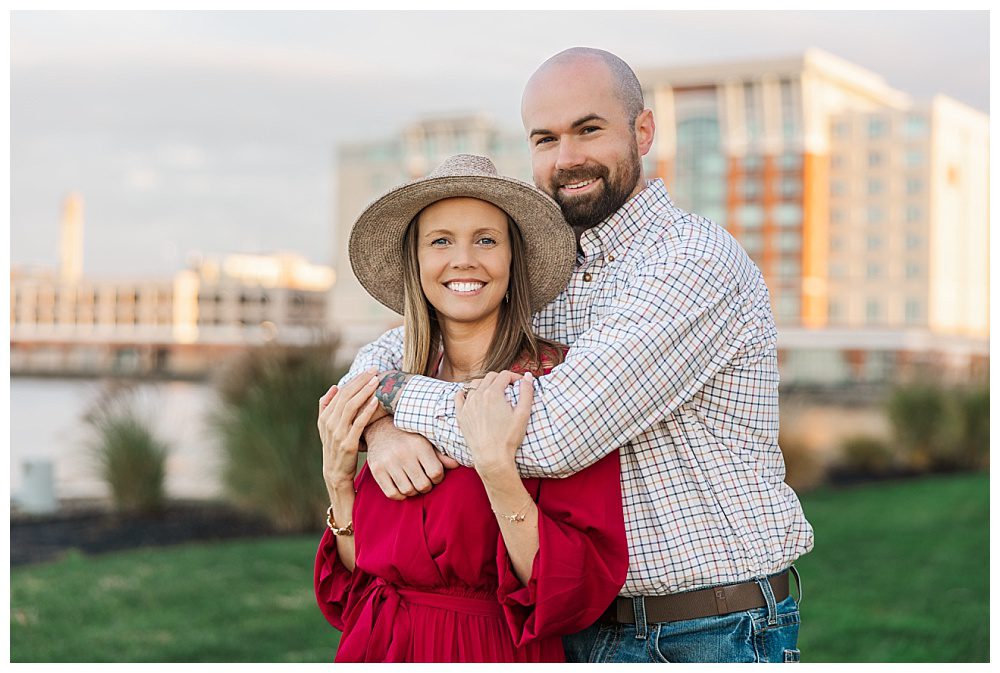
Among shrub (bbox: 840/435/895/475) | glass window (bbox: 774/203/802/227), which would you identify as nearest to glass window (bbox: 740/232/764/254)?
glass window (bbox: 774/203/802/227)

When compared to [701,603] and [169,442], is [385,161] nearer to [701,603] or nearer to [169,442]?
[169,442]

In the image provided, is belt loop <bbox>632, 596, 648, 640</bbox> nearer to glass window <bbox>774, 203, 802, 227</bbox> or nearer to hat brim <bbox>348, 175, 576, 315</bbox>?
hat brim <bbox>348, 175, 576, 315</bbox>

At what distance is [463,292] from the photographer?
2457 mm

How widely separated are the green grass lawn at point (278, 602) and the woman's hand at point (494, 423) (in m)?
4.54

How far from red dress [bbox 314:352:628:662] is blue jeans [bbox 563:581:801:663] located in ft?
0.47

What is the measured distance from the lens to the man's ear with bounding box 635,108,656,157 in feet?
8.74

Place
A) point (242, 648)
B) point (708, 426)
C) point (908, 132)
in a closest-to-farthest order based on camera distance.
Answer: point (708, 426)
point (242, 648)
point (908, 132)

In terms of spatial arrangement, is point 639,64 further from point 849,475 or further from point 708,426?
point 708,426

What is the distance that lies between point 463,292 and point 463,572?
59cm

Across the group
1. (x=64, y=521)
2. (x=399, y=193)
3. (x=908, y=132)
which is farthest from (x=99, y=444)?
(x=908, y=132)

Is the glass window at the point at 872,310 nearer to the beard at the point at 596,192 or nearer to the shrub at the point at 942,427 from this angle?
the shrub at the point at 942,427

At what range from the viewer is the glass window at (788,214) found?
218 feet

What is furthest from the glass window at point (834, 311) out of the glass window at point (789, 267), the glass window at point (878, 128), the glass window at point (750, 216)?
the glass window at point (878, 128)

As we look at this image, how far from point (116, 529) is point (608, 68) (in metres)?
8.82
